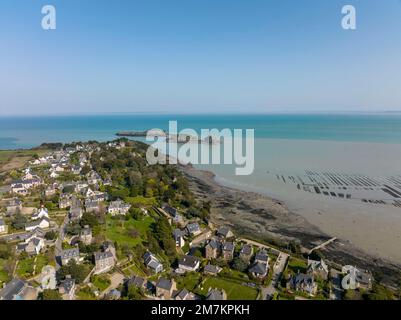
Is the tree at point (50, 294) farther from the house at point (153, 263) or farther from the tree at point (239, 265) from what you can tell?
the tree at point (239, 265)

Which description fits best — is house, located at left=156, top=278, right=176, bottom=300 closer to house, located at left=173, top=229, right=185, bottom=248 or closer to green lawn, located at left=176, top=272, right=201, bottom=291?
green lawn, located at left=176, top=272, right=201, bottom=291

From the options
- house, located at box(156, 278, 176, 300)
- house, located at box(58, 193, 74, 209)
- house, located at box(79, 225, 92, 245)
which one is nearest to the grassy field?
house, located at box(58, 193, 74, 209)

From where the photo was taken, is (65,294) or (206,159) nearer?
(65,294)

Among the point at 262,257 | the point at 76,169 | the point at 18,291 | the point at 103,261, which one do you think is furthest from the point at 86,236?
the point at 76,169

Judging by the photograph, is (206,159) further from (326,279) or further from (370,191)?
(326,279)

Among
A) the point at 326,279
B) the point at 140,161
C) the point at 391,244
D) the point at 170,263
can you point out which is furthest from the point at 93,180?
the point at 391,244

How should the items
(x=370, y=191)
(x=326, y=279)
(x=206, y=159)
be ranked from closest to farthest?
(x=326, y=279) < (x=370, y=191) < (x=206, y=159)
